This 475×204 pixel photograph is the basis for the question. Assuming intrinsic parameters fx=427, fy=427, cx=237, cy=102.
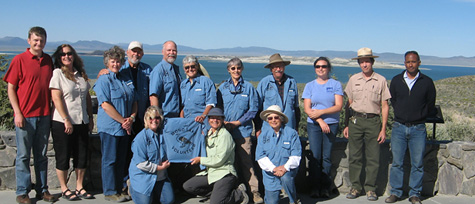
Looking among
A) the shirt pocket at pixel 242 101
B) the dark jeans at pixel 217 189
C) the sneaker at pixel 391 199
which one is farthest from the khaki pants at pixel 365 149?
the dark jeans at pixel 217 189

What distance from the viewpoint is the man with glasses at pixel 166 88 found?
5238mm

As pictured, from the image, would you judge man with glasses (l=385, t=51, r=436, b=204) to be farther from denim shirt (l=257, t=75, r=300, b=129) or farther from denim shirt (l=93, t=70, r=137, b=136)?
denim shirt (l=93, t=70, r=137, b=136)

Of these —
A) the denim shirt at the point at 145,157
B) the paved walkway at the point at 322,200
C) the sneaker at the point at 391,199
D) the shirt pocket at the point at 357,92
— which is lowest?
the paved walkway at the point at 322,200

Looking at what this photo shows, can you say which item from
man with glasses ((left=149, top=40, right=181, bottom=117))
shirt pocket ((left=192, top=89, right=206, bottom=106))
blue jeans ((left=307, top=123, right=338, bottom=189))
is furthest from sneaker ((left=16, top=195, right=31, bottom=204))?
blue jeans ((left=307, top=123, right=338, bottom=189))

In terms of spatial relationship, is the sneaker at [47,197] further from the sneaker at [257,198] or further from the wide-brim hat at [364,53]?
the wide-brim hat at [364,53]

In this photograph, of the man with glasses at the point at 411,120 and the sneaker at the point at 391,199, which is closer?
the man with glasses at the point at 411,120

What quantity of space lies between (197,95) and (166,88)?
402 mm

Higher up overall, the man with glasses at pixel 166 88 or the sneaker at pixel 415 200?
the man with glasses at pixel 166 88

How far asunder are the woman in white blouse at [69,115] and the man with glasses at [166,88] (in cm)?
81

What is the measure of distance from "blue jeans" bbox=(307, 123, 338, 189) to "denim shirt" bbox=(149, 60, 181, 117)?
5.60ft

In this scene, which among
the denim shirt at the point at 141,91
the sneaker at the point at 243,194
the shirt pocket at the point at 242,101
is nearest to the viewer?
the sneaker at the point at 243,194

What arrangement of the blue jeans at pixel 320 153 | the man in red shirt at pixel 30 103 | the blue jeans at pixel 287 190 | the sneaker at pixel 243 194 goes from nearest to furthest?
the man in red shirt at pixel 30 103 → the blue jeans at pixel 287 190 → the sneaker at pixel 243 194 → the blue jeans at pixel 320 153

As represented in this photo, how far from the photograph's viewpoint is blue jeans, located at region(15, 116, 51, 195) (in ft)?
15.9

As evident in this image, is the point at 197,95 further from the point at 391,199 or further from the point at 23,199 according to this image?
the point at 391,199
